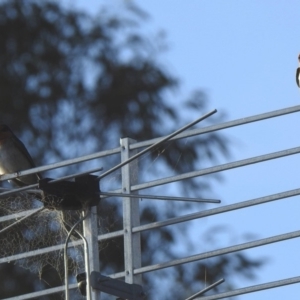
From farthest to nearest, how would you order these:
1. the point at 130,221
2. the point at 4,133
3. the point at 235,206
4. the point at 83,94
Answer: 1. the point at 83,94
2. the point at 4,133
3. the point at 130,221
4. the point at 235,206

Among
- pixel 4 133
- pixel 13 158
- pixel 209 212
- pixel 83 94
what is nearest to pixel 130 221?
pixel 209 212

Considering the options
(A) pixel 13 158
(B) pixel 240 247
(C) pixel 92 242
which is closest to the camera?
(C) pixel 92 242

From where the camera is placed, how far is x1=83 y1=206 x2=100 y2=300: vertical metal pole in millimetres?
5383

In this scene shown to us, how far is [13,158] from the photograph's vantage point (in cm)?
917

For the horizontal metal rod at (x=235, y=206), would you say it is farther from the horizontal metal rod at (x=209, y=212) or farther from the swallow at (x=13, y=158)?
the swallow at (x=13, y=158)

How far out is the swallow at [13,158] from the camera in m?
9.08

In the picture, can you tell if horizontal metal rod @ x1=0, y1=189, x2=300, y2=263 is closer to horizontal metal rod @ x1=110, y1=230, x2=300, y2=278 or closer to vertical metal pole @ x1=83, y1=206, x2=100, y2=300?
horizontal metal rod @ x1=110, y1=230, x2=300, y2=278

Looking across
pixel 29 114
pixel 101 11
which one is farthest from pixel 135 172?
pixel 101 11

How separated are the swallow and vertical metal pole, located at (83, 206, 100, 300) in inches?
137

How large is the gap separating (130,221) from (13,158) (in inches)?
129

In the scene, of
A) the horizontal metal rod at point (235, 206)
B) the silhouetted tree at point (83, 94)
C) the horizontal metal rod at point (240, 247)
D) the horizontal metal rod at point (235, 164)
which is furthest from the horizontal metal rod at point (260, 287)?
the silhouetted tree at point (83, 94)

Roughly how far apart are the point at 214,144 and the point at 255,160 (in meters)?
11.7

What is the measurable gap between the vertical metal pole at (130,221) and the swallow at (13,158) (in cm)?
284

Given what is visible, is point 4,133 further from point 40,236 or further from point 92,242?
point 92,242
